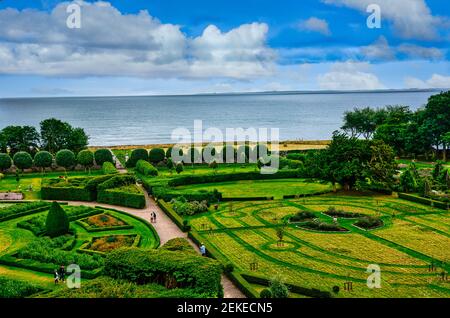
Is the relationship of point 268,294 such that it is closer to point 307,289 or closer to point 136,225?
point 307,289

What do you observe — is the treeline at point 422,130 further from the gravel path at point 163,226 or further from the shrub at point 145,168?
the gravel path at point 163,226

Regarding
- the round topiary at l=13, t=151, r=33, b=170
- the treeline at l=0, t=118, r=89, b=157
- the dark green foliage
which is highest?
the treeline at l=0, t=118, r=89, b=157

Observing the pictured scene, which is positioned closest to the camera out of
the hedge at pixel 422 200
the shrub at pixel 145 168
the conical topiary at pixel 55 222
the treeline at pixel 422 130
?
the conical topiary at pixel 55 222

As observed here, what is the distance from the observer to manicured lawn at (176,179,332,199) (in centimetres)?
5690

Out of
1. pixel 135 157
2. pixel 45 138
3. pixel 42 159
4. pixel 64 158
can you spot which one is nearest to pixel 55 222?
pixel 64 158

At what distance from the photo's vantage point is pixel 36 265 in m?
31.0

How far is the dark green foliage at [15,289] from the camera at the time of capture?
81.5 ft

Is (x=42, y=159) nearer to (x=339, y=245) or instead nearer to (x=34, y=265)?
(x=34, y=265)

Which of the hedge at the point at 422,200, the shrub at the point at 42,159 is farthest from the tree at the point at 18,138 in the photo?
the hedge at the point at 422,200

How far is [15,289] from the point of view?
25.2 meters

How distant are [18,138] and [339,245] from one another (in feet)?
204

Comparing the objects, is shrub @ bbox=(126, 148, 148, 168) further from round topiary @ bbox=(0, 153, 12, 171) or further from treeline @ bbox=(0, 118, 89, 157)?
round topiary @ bbox=(0, 153, 12, 171)

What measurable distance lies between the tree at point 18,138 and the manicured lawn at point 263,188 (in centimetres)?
3411

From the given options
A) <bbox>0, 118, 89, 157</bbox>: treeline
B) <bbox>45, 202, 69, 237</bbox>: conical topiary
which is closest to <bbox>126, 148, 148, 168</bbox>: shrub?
<bbox>0, 118, 89, 157</bbox>: treeline
